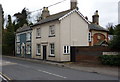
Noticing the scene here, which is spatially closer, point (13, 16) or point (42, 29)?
point (42, 29)

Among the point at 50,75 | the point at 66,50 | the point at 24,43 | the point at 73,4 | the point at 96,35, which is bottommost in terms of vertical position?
the point at 50,75

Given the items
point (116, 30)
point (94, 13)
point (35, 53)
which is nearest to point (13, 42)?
point (35, 53)

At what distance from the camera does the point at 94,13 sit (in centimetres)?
4578

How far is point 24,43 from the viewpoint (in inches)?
1713

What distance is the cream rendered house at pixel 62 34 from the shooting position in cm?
2989

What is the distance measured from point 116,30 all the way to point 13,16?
6956 cm

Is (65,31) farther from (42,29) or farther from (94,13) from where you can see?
(94,13)

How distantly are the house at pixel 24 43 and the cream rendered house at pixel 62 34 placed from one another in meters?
5.65

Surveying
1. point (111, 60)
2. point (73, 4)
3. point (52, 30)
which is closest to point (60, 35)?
point (52, 30)

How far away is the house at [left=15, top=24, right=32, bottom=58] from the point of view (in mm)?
40531

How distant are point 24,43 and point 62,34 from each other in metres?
15.5

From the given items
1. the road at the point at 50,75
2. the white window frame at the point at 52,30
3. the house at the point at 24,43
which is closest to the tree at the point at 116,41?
the road at the point at 50,75

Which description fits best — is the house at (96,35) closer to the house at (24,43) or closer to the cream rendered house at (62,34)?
the cream rendered house at (62,34)

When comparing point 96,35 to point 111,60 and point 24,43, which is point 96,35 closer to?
point 24,43
